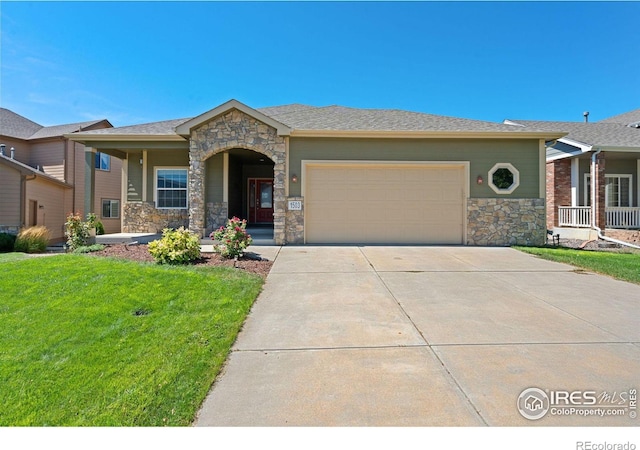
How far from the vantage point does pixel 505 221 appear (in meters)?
11.2

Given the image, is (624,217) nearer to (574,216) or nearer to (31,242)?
(574,216)

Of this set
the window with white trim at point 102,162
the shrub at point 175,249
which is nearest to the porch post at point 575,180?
the shrub at point 175,249

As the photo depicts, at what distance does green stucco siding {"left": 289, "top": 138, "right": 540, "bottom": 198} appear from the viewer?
11.0 meters

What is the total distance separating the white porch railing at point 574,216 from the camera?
13305 mm

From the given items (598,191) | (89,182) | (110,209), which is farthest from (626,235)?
(110,209)

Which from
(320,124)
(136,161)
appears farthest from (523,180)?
(136,161)

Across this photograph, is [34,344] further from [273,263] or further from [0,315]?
[273,263]

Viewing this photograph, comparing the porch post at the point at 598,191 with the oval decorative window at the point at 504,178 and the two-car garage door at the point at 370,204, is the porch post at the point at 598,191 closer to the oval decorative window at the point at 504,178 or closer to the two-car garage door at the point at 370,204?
the oval decorative window at the point at 504,178

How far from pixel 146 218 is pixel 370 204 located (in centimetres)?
839

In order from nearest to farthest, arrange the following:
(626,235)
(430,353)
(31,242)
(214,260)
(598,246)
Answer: (430,353) < (214,260) < (31,242) < (598,246) < (626,235)

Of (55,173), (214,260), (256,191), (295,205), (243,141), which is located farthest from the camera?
(55,173)

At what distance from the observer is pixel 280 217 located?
10.9 m

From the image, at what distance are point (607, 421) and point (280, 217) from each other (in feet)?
30.2

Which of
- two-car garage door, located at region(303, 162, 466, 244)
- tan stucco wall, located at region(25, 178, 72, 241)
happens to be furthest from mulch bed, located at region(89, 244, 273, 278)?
tan stucco wall, located at region(25, 178, 72, 241)
